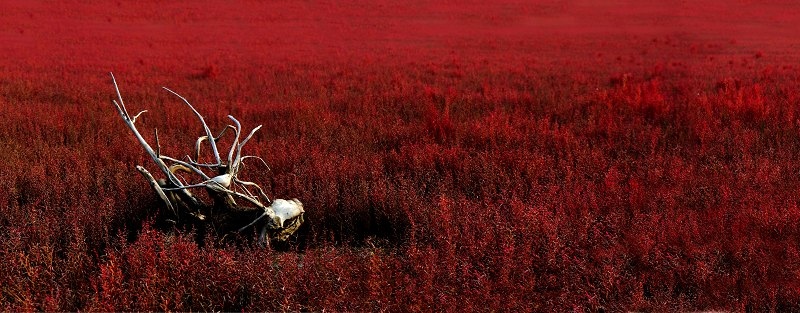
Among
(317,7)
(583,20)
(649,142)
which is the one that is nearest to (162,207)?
(649,142)

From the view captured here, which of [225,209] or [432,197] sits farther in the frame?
[432,197]

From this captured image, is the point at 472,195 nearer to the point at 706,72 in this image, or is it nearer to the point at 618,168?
the point at 618,168

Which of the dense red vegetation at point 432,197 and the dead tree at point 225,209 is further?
the dead tree at point 225,209

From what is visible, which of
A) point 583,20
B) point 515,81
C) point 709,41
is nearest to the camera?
point 515,81

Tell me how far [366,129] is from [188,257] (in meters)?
4.93

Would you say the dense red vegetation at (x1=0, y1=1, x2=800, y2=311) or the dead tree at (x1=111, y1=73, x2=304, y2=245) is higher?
the dead tree at (x1=111, y1=73, x2=304, y2=245)

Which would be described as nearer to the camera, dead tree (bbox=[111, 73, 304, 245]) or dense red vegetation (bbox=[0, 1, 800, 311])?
dense red vegetation (bbox=[0, 1, 800, 311])

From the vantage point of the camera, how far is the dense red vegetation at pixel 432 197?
3.67 metres

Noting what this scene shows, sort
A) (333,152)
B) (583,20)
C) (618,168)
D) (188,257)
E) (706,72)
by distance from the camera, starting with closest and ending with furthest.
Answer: (188,257), (618,168), (333,152), (706,72), (583,20)

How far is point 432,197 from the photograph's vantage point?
213 inches

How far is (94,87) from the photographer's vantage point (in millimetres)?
13562

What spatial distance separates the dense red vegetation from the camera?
12.0 ft

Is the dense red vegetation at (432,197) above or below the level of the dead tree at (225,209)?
below

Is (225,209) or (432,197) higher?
(225,209)
